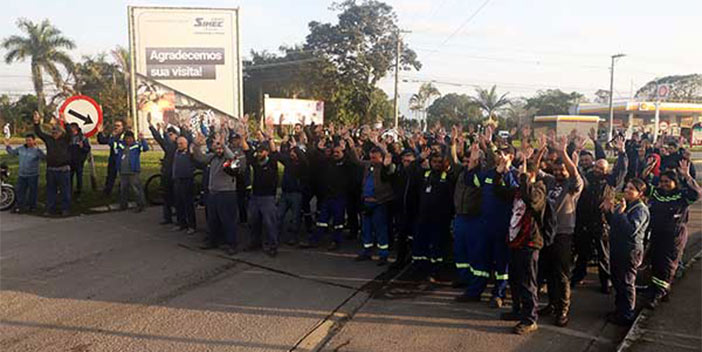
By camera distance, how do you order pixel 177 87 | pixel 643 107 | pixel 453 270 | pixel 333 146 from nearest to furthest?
pixel 453 270
pixel 333 146
pixel 177 87
pixel 643 107

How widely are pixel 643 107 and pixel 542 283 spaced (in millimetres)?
57520

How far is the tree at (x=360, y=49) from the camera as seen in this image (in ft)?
146

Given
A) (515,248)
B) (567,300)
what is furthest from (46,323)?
(567,300)

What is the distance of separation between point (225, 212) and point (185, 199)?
1680 millimetres

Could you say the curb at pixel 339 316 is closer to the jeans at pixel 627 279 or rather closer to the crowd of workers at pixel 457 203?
the crowd of workers at pixel 457 203

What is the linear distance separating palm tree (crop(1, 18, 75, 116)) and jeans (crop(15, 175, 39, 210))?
3709 cm

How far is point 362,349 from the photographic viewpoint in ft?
15.7

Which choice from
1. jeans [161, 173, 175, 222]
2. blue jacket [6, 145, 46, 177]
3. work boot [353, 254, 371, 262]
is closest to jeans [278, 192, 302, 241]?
work boot [353, 254, 371, 262]

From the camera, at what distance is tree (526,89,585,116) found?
76.9 meters

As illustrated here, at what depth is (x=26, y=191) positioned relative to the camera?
10727mm

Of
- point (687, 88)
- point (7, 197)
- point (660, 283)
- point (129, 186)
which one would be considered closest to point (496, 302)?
point (660, 283)

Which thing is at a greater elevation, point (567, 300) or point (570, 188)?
point (570, 188)

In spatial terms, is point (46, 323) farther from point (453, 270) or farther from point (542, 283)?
point (542, 283)

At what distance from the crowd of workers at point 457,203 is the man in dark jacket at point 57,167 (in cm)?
2
